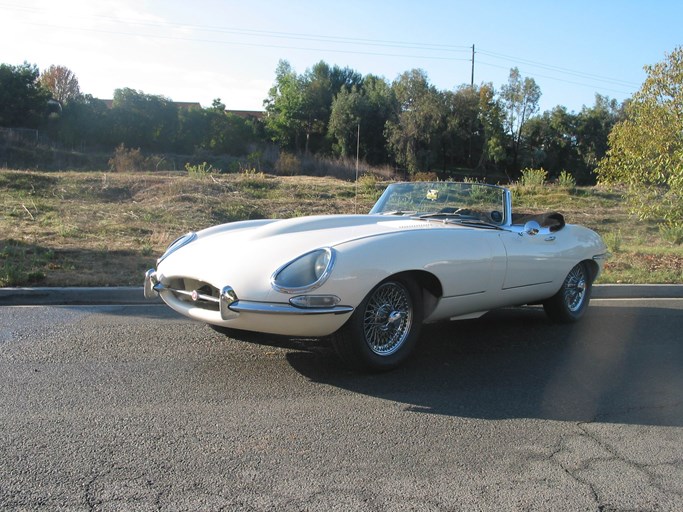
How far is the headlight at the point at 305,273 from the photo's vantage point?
13.5ft

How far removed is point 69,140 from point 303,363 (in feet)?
125

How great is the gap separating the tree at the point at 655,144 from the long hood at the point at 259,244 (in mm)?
9396

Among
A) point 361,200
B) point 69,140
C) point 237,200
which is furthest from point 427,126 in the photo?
point 237,200

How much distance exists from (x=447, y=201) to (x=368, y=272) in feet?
6.45

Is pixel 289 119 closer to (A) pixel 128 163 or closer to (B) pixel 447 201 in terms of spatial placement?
(A) pixel 128 163

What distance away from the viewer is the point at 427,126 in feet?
141

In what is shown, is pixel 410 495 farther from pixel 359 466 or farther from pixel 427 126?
pixel 427 126

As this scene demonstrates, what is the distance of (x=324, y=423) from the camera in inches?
145

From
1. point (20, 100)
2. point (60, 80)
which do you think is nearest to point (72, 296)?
point (20, 100)

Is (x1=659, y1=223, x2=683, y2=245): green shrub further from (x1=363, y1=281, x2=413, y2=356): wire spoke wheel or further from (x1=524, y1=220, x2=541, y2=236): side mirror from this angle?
(x1=363, y1=281, x2=413, y2=356): wire spoke wheel

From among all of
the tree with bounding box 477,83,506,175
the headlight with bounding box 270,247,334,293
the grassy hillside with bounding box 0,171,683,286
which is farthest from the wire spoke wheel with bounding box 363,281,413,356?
the tree with bounding box 477,83,506,175

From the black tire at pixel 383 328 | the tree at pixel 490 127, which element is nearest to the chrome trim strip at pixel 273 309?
the black tire at pixel 383 328

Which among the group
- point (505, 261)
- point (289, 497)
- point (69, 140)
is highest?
point (69, 140)

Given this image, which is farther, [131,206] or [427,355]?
[131,206]
